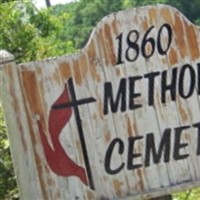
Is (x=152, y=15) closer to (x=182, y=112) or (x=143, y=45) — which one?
(x=143, y=45)

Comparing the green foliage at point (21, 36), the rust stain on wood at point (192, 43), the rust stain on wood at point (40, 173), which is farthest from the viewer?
the green foliage at point (21, 36)

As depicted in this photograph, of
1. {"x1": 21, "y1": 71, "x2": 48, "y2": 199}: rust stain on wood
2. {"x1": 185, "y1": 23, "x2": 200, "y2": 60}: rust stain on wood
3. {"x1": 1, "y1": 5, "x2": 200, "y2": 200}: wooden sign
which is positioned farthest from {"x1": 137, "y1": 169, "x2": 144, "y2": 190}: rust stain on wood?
{"x1": 185, "y1": 23, "x2": 200, "y2": 60}: rust stain on wood

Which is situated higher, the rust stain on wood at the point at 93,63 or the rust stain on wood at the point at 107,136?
the rust stain on wood at the point at 93,63

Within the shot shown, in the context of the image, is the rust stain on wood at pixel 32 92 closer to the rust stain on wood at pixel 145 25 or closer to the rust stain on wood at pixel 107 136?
the rust stain on wood at pixel 107 136

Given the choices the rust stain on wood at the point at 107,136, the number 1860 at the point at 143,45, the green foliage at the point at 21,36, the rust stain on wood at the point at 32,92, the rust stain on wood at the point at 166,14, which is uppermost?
the green foliage at the point at 21,36

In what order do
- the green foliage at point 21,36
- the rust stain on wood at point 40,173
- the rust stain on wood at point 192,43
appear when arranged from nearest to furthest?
the rust stain on wood at point 40,173, the rust stain on wood at point 192,43, the green foliage at point 21,36

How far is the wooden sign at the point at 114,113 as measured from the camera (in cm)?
176

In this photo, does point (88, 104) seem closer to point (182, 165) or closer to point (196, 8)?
point (182, 165)

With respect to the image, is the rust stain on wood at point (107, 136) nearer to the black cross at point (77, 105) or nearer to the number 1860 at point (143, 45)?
the black cross at point (77, 105)

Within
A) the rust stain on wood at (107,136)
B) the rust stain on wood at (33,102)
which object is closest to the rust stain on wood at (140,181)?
the rust stain on wood at (107,136)

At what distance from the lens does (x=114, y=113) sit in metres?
1.81

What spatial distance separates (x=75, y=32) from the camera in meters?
Answer: 27.3

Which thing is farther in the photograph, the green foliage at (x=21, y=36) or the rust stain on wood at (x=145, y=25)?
the green foliage at (x=21, y=36)

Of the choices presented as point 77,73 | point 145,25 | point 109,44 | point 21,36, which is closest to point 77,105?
point 77,73
